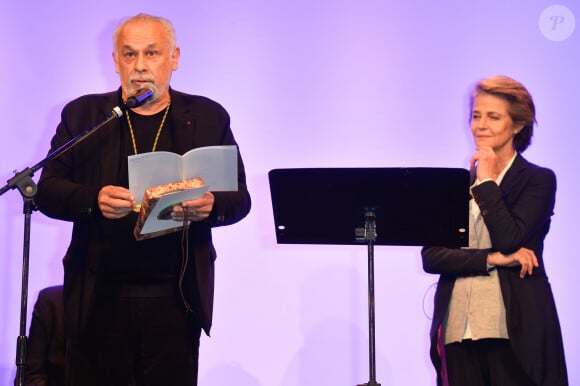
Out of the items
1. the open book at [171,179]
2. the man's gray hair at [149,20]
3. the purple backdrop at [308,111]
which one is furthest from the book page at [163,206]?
the purple backdrop at [308,111]

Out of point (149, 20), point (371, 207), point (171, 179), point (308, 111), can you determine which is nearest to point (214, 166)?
point (171, 179)

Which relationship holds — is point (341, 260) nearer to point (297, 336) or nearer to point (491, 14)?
point (297, 336)

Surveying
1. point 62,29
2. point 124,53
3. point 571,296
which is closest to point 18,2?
point 62,29

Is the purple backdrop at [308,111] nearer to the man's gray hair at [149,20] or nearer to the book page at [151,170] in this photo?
the man's gray hair at [149,20]

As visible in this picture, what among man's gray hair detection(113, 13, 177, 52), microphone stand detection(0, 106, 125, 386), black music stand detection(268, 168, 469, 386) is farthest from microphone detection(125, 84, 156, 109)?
black music stand detection(268, 168, 469, 386)

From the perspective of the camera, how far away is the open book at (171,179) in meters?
2.49

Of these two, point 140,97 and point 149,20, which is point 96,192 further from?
point 149,20

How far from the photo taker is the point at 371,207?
280 cm

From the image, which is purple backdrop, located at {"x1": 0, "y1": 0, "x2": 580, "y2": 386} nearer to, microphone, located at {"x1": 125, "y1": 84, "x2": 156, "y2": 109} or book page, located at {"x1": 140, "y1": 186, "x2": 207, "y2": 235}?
microphone, located at {"x1": 125, "y1": 84, "x2": 156, "y2": 109}

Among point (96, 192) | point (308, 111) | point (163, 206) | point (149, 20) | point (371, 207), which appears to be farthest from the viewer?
point (308, 111)

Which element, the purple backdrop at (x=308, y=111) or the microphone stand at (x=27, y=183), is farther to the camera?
the purple backdrop at (x=308, y=111)

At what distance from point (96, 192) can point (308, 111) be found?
1.56 m

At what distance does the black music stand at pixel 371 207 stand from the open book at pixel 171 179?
0.20 metres

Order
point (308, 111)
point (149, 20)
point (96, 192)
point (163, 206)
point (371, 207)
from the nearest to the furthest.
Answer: point (163, 206) → point (96, 192) → point (371, 207) → point (149, 20) → point (308, 111)
